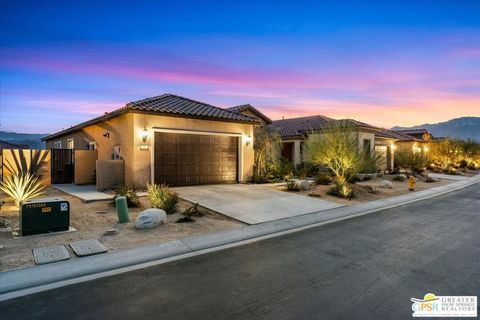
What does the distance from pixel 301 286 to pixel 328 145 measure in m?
12.6

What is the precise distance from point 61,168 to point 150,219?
12.3m

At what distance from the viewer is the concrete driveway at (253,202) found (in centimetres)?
957

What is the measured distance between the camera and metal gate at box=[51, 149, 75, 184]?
16.8 m

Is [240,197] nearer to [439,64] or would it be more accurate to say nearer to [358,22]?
[358,22]

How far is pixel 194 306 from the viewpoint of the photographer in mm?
3742

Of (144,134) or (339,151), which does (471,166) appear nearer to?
(339,151)

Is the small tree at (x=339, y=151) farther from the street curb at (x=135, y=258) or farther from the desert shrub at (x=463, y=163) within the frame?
the desert shrub at (x=463, y=163)

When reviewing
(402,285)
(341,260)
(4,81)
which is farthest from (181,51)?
(402,285)

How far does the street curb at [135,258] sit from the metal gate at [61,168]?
13.3 m

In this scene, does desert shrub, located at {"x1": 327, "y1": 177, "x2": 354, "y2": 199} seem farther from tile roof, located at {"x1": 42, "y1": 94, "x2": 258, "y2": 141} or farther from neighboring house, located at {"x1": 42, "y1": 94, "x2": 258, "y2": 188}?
tile roof, located at {"x1": 42, "y1": 94, "x2": 258, "y2": 141}

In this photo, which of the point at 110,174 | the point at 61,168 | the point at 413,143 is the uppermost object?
the point at 413,143
